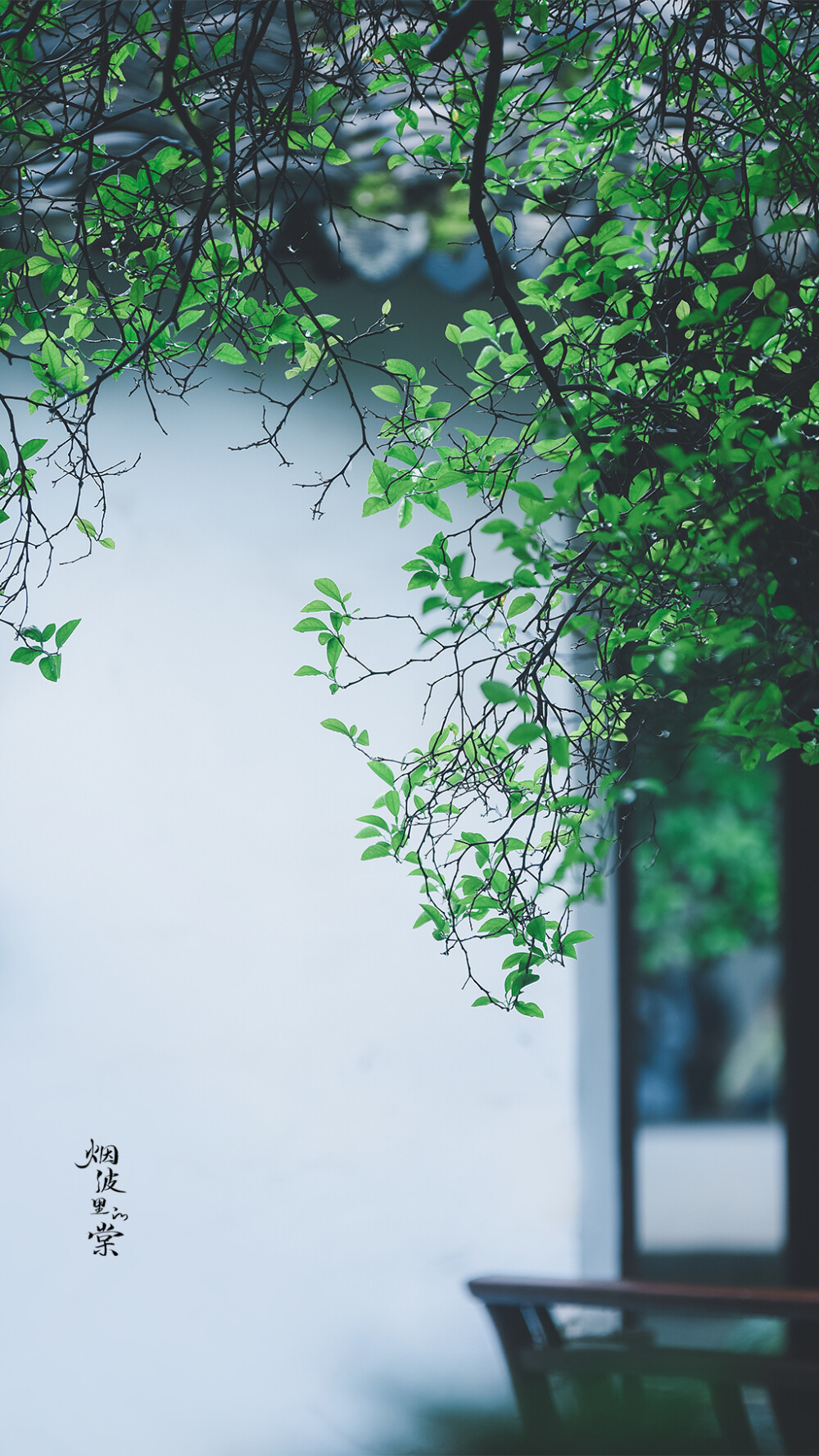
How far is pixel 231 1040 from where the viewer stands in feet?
6.97

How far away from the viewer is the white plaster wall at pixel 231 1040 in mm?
2096

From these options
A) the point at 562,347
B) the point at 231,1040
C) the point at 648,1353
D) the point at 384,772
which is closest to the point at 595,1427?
the point at 648,1353

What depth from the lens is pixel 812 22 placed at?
47.8 inches

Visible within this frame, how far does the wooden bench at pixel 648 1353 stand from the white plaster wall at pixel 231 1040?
7cm

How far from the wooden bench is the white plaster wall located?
70mm

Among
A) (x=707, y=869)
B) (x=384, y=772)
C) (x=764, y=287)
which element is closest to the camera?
(x=764, y=287)

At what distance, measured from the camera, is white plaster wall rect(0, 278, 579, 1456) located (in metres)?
2.10

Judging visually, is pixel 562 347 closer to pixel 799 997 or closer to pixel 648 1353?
pixel 799 997

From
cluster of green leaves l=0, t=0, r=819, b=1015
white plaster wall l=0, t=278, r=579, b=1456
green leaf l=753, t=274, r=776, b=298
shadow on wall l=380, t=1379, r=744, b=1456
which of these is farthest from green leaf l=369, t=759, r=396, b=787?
shadow on wall l=380, t=1379, r=744, b=1456

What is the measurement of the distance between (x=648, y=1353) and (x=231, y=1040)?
1199 mm

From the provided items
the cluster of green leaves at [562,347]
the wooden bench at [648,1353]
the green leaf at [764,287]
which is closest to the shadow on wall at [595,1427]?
the wooden bench at [648,1353]

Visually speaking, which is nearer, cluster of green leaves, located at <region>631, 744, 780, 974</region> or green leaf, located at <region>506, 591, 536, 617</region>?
green leaf, located at <region>506, 591, 536, 617</region>
